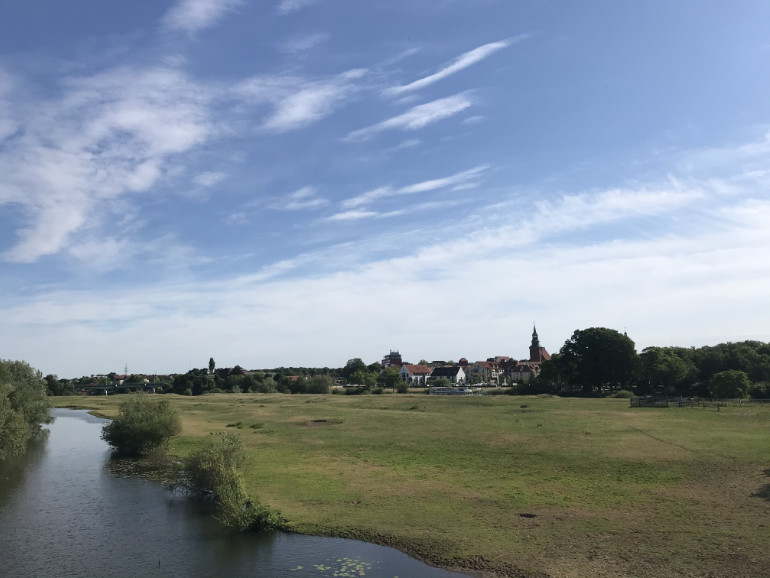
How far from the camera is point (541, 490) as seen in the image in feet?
118

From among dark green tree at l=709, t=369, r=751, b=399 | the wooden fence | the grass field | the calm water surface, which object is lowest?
the calm water surface

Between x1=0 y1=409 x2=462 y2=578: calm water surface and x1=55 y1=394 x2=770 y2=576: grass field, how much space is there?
2.39m

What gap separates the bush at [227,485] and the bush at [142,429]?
49.8ft

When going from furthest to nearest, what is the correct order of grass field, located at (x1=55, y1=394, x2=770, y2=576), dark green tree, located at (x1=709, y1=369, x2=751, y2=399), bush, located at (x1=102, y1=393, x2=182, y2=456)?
dark green tree, located at (x1=709, y1=369, x2=751, y2=399) < bush, located at (x1=102, y1=393, x2=182, y2=456) < grass field, located at (x1=55, y1=394, x2=770, y2=576)

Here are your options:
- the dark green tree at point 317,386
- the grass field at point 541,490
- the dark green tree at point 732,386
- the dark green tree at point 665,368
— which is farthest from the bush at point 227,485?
the dark green tree at point 317,386

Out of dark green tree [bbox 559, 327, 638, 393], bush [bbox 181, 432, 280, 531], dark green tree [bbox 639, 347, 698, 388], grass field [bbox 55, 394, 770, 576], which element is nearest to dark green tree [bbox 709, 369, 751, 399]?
grass field [bbox 55, 394, 770, 576]

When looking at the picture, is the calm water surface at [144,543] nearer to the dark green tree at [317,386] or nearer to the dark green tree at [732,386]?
the dark green tree at [732,386]

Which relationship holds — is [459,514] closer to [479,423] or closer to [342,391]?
[479,423]

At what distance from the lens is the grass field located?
25484 mm

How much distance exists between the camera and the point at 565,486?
3691cm

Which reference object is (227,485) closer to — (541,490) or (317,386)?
(541,490)

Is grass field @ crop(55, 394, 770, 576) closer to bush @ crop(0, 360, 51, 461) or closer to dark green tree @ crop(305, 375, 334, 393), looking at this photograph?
bush @ crop(0, 360, 51, 461)

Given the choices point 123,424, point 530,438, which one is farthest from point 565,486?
point 123,424

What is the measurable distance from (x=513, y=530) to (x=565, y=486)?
391 inches
